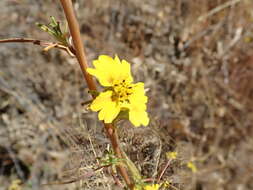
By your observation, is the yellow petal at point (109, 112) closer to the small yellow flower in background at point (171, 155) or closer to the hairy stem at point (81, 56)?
the hairy stem at point (81, 56)

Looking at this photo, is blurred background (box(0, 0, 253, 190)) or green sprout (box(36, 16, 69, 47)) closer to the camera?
green sprout (box(36, 16, 69, 47))

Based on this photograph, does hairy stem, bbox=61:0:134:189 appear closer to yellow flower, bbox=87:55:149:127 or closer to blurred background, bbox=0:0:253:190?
yellow flower, bbox=87:55:149:127

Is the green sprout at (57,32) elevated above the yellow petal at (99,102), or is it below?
above

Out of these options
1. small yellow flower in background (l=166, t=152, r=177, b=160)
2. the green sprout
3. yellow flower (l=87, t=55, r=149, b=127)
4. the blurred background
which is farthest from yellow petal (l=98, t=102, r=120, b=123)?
Result: the blurred background

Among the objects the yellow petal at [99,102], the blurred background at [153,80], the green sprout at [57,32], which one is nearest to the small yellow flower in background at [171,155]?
the yellow petal at [99,102]

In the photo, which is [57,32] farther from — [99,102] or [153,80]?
[153,80]

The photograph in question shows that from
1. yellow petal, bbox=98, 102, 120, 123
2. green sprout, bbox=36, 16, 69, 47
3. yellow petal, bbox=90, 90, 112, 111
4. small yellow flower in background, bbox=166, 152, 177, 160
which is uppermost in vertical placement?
green sprout, bbox=36, 16, 69, 47
